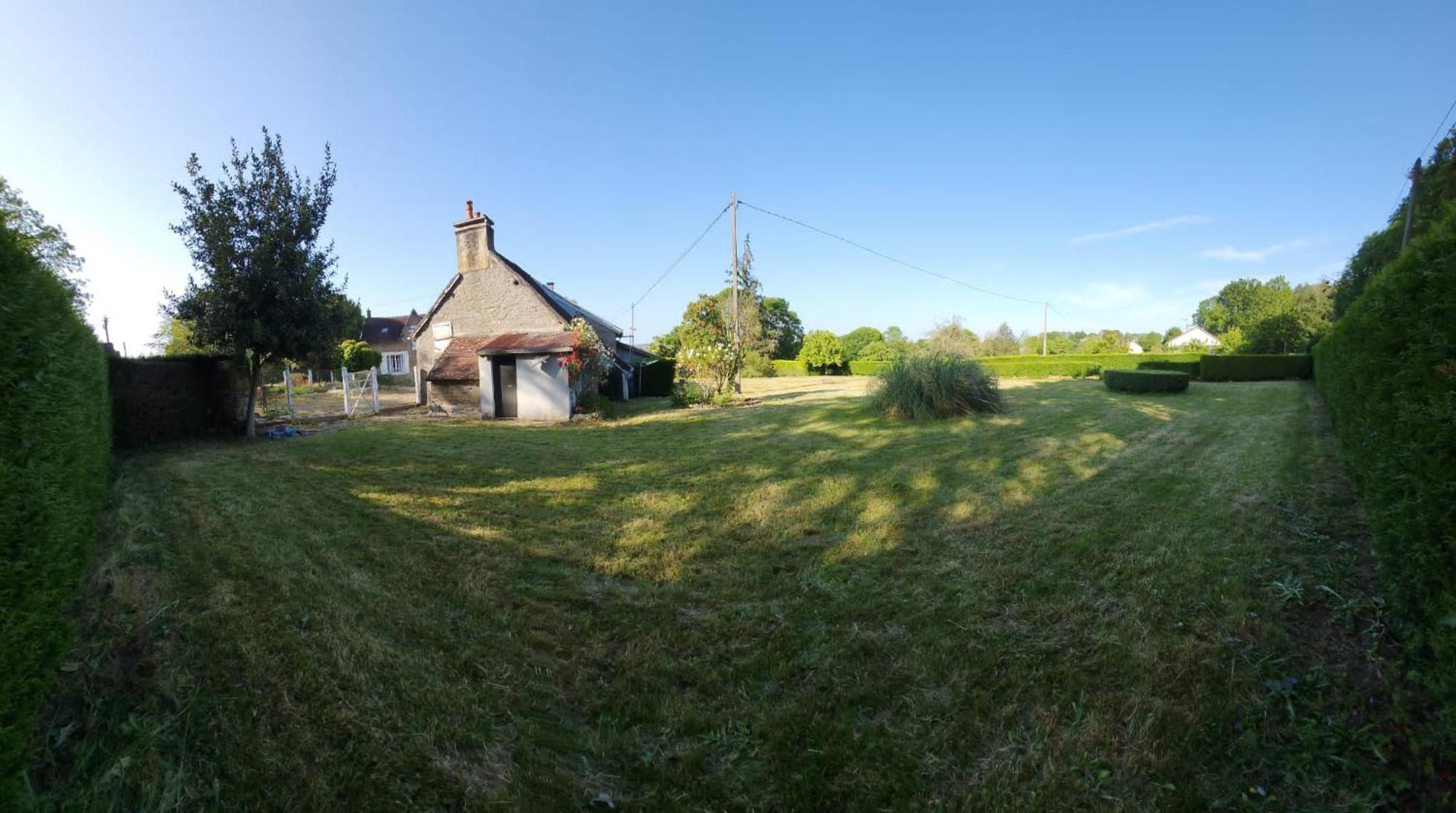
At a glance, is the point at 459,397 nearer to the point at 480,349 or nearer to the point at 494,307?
the point at 480,349

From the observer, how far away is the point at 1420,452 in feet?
7.11

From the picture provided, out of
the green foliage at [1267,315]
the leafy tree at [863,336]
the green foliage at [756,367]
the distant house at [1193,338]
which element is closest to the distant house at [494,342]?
the green foliage at [756,367]

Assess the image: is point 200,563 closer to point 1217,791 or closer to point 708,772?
point 708,772

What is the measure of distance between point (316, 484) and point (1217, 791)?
7880 mm

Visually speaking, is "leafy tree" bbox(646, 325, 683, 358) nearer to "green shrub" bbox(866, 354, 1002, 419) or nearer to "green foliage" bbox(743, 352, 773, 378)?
"green foliage" bbox(743, 352, 773, 378)

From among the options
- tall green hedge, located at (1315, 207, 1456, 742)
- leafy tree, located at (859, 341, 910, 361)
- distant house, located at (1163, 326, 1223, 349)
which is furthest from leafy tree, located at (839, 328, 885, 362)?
tall green hedge, located at (1315, 207, 1456, 742)

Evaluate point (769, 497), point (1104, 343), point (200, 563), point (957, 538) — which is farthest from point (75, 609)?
point (1104, 343)

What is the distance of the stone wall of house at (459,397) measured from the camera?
1582 cm

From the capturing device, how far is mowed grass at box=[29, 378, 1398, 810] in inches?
79.8

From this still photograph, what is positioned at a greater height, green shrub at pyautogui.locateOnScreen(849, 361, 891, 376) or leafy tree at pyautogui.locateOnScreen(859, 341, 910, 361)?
leafy tree at pyautogui.locateOnScreen(859, 341, 910, 361)

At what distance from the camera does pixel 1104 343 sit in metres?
70.4

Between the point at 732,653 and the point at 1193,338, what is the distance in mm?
98904

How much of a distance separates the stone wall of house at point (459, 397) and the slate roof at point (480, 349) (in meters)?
0.17

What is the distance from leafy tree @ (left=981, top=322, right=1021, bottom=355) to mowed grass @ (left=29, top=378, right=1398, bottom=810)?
48167mm
